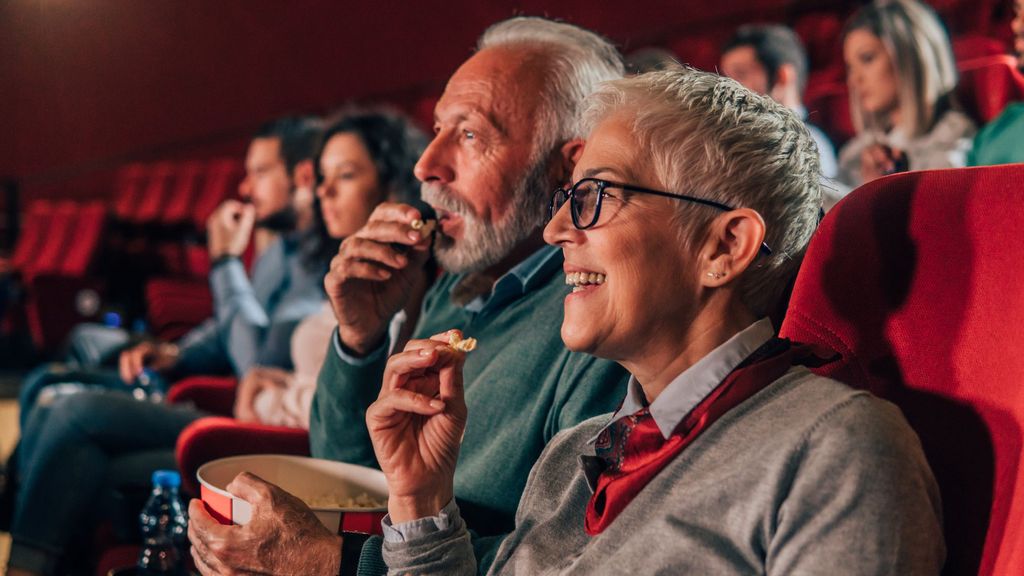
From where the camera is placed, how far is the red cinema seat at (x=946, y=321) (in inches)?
25.4

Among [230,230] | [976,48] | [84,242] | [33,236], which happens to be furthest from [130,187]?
[976,48]

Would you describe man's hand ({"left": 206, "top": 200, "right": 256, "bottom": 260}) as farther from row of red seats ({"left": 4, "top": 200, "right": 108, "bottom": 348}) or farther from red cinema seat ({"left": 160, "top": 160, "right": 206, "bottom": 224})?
red cinema seat ({"left": 160, "top": 160, "right": 206, "bottom": 224})

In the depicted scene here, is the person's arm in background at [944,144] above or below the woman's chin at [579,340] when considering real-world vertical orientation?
below

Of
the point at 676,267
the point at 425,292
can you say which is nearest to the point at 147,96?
the point at 425,292

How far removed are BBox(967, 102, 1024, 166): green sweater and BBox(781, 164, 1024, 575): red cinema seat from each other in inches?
35.1

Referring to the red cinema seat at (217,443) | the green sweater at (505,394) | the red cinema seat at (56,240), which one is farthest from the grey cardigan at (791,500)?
the red cinema seat at (56,240)

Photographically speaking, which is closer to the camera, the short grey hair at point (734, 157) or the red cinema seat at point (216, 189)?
the short grey hair at point (734, 157)

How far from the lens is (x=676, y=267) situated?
75 cm

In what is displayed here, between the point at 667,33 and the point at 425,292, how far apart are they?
2804 mm

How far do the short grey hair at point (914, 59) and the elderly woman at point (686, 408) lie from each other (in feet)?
4.46

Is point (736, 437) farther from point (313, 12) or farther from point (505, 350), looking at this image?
point (313, 12)

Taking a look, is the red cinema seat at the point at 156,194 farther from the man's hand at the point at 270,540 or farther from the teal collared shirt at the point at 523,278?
the man's hand at the point at 270,540

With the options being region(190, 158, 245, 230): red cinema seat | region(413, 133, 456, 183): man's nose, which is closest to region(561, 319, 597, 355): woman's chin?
region(413, 133, 456, 183): man's nose

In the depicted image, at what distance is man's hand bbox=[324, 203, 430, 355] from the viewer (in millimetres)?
1135
